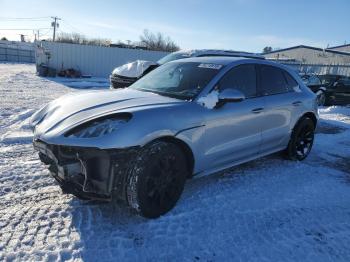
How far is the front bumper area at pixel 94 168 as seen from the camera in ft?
10.5

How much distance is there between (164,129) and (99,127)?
2.07 feet

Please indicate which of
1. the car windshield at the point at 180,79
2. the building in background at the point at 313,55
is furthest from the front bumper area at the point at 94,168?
the building in background at the point at 313,55

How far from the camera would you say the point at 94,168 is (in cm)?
324

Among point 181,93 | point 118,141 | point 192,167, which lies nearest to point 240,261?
point 192,167

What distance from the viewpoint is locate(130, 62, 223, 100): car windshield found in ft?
14.0

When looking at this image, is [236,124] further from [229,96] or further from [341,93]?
[341,93]

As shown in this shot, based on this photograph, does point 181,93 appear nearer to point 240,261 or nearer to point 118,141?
point 118,141

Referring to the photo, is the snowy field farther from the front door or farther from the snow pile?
the snow pile

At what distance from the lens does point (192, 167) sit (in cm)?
398

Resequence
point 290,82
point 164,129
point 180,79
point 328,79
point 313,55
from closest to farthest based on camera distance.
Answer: point 164,129
point 180,79
point 290,82
point 328,79
point 313,55

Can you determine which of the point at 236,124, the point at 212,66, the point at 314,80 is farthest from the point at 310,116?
the point at 314,80

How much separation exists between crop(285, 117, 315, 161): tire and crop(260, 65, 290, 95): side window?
2.33 feet

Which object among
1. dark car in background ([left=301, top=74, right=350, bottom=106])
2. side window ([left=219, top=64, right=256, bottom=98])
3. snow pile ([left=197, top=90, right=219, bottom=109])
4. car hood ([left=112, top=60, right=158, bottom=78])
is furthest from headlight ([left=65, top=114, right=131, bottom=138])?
dark car in background ([left=301, top=74, right=350, bottom=106])

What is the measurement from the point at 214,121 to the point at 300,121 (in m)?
2.41
